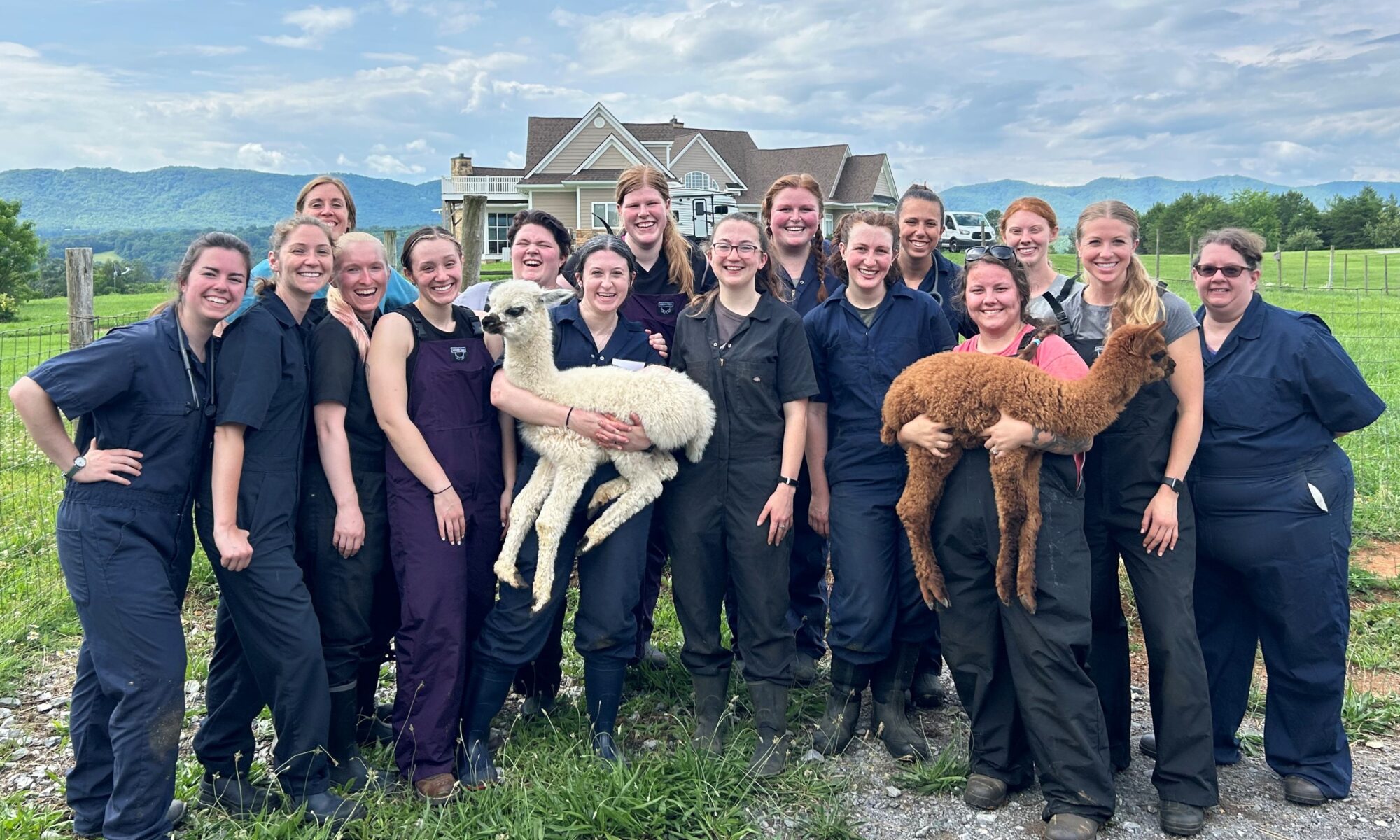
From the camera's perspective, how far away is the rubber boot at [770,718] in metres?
4.19

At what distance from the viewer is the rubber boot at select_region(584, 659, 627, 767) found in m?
4.26

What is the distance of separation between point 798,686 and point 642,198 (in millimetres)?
2902

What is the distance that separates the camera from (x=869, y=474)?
4.32 meters

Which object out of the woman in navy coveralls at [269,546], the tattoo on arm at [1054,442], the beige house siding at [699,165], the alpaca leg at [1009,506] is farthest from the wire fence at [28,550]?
the beige house siding at [699,165]

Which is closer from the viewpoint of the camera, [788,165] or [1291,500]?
[1291,500]

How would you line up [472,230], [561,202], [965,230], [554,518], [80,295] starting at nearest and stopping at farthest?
[554,518], [80,295], [472,230], [561,202], [965,230]

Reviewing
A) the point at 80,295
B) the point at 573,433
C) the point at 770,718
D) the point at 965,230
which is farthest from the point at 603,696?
the point at 965,230

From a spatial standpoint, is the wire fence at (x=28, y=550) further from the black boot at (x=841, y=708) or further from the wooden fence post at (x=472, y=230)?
the black boot at (x=841, y=708)

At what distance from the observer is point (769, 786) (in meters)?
4.01

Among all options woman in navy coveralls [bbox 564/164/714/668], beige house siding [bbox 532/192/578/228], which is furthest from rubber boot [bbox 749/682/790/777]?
beige house siding [bbox 532/192/578/228]

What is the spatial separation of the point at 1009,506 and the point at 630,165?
35.5m

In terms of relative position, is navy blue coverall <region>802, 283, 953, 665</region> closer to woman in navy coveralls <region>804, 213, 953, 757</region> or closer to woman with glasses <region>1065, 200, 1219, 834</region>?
woman in navy coveralls <region>804, 213, 953, 757</region>

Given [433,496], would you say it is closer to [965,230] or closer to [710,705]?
[710,705]

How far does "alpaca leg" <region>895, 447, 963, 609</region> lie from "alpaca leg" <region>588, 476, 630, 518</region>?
1.29 metres
